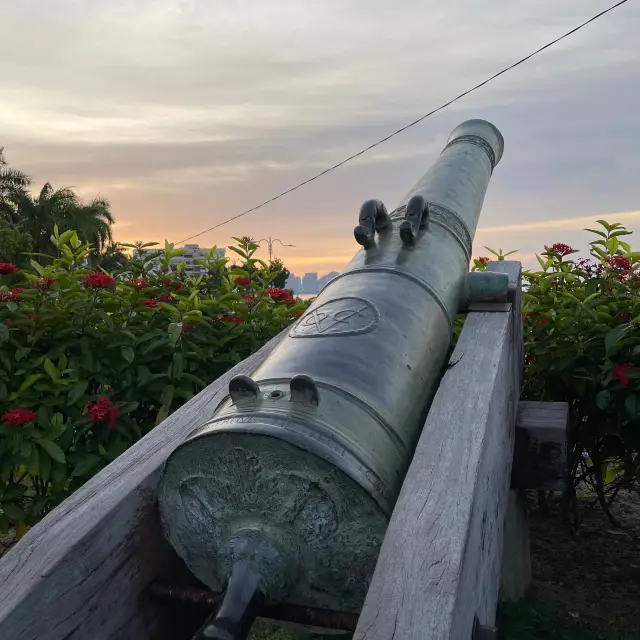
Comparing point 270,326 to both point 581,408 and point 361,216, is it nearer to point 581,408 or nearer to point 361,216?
point 361,216

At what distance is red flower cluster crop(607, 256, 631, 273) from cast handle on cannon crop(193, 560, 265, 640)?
2.98m

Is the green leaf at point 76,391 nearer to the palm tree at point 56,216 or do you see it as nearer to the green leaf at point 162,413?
the green leaf at point 162,413

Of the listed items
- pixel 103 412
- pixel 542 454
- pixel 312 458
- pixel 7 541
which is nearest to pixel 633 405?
pixel 542 454

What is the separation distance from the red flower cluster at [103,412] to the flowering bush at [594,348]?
6.88ft

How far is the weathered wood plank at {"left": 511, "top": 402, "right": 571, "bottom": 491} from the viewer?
122 inches

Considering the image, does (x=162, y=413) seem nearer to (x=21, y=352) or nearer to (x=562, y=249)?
(x=21, y=352)

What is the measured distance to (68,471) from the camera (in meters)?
3.28

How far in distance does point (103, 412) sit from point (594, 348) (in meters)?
2.30

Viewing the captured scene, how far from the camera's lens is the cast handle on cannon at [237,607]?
5.49 feet

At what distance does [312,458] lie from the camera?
1.70 metres

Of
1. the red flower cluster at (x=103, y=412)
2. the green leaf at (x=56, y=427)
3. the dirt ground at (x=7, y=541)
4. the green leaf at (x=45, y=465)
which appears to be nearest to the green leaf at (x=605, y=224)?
the red flower cluster at (x=103, y=412)

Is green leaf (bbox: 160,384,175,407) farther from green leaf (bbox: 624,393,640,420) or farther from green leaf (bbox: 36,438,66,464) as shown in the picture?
green leaf (bbox: 624,393,640,420)

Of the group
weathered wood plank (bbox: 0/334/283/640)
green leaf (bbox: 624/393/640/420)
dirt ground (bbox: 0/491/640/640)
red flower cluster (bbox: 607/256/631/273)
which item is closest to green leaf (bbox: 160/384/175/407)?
weathered wood plank (bbox: 0/334/283/640)

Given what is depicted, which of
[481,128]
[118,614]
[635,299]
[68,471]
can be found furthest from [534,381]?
[118,614]
